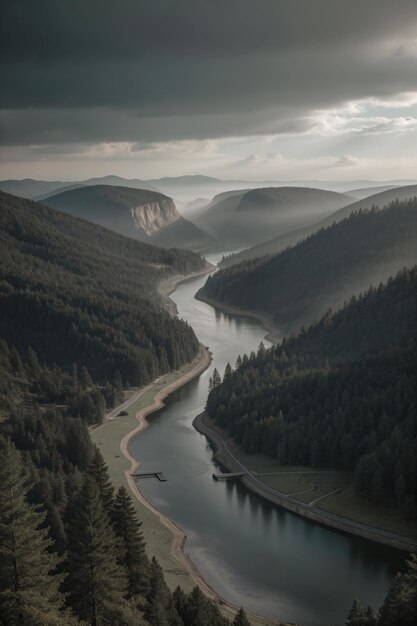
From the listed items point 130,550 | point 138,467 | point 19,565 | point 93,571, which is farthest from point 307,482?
point 19,565

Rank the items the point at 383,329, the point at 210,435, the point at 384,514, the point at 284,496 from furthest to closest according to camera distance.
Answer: the point at 383,329 → the point at 210,435 → the point at 284,496 → the point at 384,514

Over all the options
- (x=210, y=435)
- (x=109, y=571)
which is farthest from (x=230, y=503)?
(x=109, y=571)

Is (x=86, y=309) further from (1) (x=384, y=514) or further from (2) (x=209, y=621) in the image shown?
(2) (x=209, y=621)

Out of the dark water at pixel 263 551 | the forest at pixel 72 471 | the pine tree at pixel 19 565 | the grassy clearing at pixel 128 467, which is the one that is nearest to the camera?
the pine tree at pixel 19 565

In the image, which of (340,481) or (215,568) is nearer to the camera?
(215,568)

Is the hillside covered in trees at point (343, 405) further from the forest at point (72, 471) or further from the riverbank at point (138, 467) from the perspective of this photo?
the forest at point (72, 471)

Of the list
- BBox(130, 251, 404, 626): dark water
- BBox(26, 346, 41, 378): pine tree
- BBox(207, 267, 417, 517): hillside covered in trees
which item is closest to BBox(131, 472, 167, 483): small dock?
BBox(130, 251, 404, 626): dark water

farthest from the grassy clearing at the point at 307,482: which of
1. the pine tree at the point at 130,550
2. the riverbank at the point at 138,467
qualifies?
the pine tree at the point at 130,550
